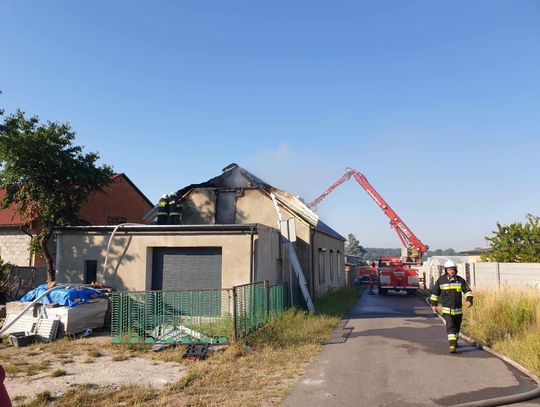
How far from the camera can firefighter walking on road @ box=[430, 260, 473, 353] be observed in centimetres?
878

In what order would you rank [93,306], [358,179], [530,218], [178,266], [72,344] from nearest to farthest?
[72,344] → [93,306] → [178,266] → [530,218] → [358,179]

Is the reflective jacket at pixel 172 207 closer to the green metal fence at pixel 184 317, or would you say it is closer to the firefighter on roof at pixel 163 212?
the firefighter on roof at pixel 163 212

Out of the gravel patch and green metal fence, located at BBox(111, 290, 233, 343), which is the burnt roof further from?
the gravel patch

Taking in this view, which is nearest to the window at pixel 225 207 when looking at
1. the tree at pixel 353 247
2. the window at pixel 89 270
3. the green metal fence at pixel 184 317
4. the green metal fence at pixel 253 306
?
the window at pixel 89 270

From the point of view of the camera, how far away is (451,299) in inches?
353

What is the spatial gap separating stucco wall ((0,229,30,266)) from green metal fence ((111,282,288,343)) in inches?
523

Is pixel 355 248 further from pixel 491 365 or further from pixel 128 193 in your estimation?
pixel 491 365

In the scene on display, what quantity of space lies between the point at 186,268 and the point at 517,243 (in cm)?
1642

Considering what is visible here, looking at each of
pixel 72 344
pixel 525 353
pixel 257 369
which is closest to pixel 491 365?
pixel 525 353

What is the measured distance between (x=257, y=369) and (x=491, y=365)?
4300 mm

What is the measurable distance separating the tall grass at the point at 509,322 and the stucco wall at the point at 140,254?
6.15 metres

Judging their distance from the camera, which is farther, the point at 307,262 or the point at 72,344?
the point at 307,262

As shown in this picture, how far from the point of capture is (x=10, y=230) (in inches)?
822

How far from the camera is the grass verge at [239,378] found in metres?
5.79
